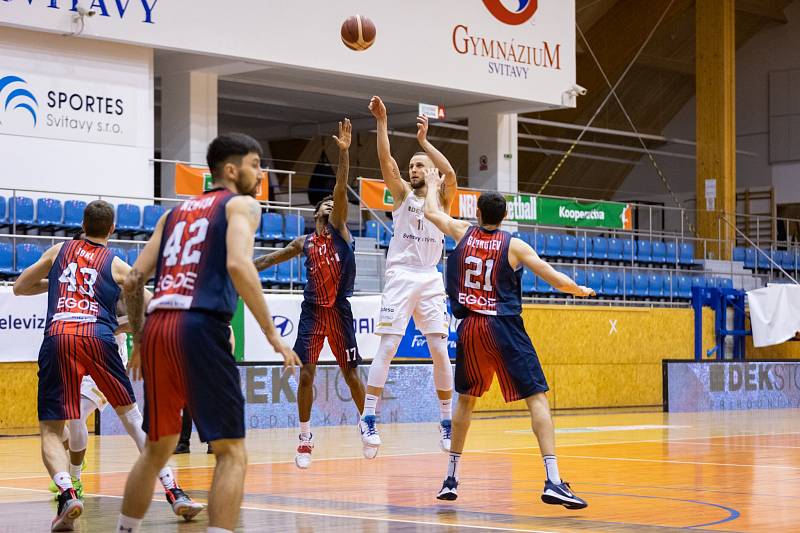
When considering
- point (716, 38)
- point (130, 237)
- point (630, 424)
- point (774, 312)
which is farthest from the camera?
point (716, 38)

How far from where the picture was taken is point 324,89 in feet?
88.9

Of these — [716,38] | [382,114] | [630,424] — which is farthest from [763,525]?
[716,38]

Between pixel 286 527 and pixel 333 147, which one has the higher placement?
pixel 333 147

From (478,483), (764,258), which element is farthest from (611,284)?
(478,483)

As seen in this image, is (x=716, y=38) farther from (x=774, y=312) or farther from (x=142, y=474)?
(x=142, y=474)

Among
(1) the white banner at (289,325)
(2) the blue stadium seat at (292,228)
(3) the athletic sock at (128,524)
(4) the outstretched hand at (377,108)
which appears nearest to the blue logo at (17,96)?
(2) the blue stadium seat at (292,228)

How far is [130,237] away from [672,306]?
12.6 metres

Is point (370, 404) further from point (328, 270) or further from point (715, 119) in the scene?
point (715, 119)

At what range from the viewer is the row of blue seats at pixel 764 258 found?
100ft

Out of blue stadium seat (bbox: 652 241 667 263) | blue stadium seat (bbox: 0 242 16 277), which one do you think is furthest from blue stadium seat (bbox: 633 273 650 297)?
blue stadium seat (bbox: 0 242 16 277)

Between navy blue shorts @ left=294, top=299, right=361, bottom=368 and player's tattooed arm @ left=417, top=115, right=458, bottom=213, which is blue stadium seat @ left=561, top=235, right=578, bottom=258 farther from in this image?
player's tattooed arm @ left=417, top=115, right=458, bottom=213

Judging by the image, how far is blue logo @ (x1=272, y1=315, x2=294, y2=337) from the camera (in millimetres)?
17567

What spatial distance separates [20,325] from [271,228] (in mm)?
6532

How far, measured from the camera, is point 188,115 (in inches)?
938
